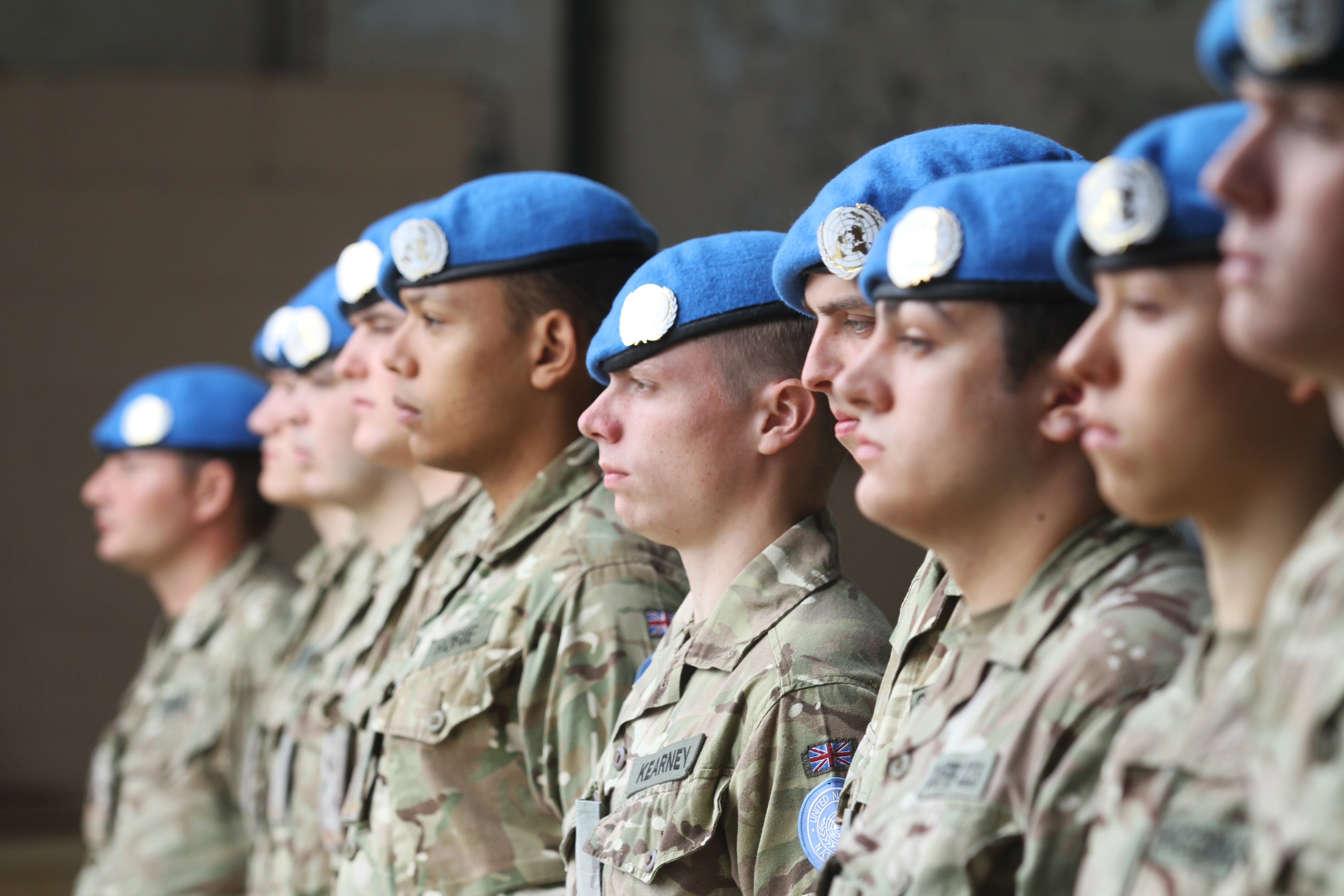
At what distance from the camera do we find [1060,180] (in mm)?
1602

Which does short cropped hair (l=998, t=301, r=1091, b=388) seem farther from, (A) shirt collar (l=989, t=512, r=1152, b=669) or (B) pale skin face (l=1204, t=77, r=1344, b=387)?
A: (B) pale skin face (l=1204, t=77, r=1344, b=387)

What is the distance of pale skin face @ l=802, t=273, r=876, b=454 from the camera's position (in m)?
1.96

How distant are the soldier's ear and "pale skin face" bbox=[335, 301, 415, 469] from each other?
123 cm

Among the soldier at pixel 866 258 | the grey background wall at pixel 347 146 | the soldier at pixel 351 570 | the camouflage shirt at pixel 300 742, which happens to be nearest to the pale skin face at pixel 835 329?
the soldier at pixel 866 258

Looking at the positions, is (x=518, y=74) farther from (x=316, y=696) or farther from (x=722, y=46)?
(x=316, y=696)

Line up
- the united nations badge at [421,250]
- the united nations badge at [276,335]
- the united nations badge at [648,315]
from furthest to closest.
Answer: the united nations badge at [276,335]
the united nations badge at [421,250]
the united nations badge at [648,315]

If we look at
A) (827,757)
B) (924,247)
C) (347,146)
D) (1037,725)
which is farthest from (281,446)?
(1037,725)

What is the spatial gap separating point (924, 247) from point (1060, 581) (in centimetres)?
34

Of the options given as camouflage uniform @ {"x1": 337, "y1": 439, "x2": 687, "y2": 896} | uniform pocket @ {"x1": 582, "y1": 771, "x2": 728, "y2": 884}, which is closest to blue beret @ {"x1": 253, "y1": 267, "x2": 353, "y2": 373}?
camouflage uniform @ {"x1": 337, "y1": 439, "x2": 687, "y2": 896}

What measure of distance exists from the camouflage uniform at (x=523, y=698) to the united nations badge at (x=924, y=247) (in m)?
1.02

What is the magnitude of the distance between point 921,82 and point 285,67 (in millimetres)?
2722

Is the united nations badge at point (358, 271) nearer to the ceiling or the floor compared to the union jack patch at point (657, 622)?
nearer to the ceiling

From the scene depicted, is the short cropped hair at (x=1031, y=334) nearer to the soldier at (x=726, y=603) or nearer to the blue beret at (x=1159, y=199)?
the blue beret at (x=1159, y=199)

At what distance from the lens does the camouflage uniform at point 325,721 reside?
3283 mm
